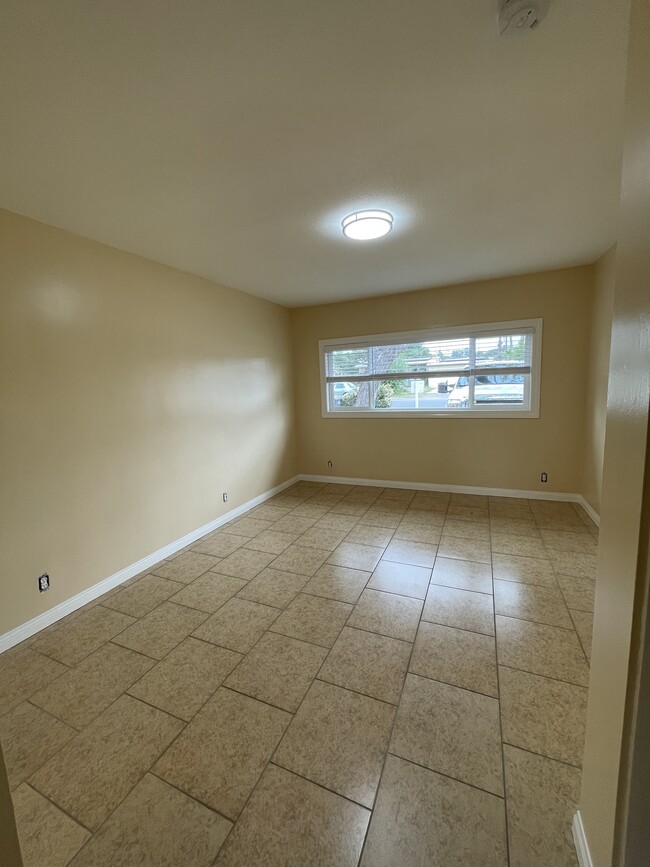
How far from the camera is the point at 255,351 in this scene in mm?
4309

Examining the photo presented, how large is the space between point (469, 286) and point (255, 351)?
2652 millimetres

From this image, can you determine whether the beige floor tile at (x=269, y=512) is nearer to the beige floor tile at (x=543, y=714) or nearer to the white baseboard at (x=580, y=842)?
the beige floor tile at (x=543, y=714)

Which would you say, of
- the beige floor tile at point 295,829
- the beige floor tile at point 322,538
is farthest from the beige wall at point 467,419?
the beige floor tile at point 295,829

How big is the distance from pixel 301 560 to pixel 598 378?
10.8 feet

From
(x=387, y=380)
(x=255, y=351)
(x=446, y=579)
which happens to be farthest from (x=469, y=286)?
(x=446, y=579)

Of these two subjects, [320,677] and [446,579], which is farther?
[446,579]

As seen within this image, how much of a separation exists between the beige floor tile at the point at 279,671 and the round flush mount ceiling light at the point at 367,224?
2.64 m

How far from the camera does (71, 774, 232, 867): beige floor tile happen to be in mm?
1087

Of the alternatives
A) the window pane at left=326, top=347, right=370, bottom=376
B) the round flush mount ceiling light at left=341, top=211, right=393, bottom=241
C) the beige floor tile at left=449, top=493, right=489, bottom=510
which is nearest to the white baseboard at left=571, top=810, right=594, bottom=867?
the round flush mount ceiling light at left=341, top=211, right=393, bottom=241

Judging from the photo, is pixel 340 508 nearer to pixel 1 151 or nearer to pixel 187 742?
pixel 187 742

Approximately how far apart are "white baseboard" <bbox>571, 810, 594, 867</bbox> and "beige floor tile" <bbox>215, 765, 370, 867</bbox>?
631mm

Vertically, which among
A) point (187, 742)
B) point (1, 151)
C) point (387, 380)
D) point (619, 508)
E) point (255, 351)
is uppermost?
point (1, 151)

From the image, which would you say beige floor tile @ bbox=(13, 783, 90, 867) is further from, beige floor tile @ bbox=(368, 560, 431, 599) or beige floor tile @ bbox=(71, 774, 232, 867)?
beige floor tile @ bbox=(368, 560, 431, 599)

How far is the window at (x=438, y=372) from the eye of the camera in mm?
4016
